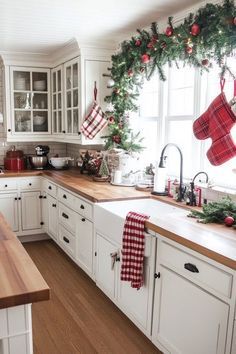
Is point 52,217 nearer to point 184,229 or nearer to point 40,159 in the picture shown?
point 40,159

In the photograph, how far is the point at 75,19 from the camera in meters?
2.95

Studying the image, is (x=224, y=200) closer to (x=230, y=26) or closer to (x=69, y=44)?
(x=230, y=26)

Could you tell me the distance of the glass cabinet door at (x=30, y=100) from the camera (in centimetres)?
445

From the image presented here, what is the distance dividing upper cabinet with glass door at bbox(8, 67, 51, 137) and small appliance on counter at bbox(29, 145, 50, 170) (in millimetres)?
205

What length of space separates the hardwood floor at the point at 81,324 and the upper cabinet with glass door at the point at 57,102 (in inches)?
75.5

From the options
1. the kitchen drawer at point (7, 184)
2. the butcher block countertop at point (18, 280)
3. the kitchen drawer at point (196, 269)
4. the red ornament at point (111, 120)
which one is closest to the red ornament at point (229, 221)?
the kitchen drawer at point (196, 269)

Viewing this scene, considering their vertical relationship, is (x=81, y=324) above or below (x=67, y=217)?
below

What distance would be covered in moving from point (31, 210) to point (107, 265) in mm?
1912

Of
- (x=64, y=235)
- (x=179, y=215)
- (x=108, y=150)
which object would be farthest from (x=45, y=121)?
(x=179, y=215)

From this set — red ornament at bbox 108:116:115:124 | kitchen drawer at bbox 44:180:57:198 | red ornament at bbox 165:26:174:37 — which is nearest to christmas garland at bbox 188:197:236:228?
red ornament at bbox 165:26:174:37

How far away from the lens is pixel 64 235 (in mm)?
3730

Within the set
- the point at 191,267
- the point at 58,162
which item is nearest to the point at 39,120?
the point at 58,162

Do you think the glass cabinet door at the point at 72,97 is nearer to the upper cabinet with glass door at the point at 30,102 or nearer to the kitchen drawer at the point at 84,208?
the upper cabinet with glass door at the point at 30,102

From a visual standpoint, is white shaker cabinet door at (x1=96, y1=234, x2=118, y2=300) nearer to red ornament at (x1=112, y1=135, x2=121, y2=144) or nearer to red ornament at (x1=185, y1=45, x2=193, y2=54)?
red ornament at (x1=112, y1=135, x2=121, y2=144)
